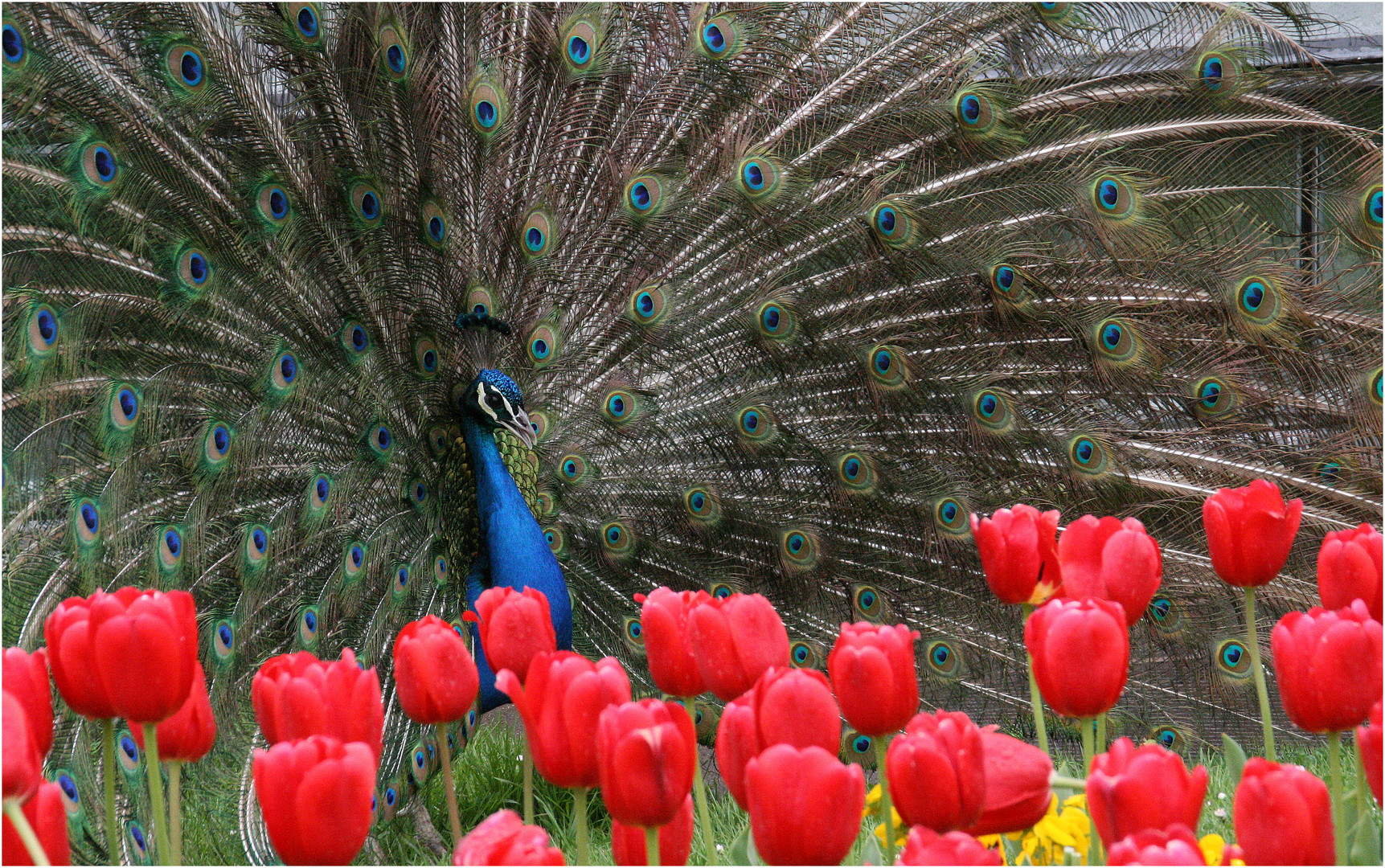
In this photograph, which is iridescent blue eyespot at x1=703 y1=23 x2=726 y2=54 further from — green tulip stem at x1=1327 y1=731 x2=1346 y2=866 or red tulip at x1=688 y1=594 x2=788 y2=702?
green tulip stem at x1=1327 y1=731 x2=1346 y2=866

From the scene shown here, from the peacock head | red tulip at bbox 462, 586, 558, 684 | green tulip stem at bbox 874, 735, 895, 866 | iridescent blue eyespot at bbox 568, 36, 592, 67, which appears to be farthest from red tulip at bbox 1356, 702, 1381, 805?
iridescent blue eyespot at bbox 568, 36, 592, 67

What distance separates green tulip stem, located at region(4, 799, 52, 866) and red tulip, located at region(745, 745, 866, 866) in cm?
35

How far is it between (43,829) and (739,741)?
41 centimetres

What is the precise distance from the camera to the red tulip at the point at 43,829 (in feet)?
1.85

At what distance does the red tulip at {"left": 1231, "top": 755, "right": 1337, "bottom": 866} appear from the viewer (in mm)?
499

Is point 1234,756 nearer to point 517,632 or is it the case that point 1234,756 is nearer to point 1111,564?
point 1111,564

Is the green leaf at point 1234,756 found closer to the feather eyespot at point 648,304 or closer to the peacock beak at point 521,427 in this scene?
the peacock beak at point 521,427

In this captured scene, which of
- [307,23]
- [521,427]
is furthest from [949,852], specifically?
[307,23]

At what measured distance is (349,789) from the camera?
550 millimetres

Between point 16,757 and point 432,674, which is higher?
point 432,674

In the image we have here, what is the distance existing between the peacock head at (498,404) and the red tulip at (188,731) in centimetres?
173

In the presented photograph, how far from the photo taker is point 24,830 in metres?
0.50

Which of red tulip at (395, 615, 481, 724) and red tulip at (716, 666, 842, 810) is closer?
red tulip at (716, 666, 842, 810)

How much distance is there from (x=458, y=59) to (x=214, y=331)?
863 millimetres
